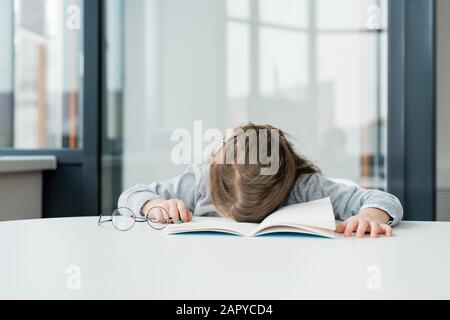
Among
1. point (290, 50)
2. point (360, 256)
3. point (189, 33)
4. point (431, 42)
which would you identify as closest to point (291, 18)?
point (290, 50)

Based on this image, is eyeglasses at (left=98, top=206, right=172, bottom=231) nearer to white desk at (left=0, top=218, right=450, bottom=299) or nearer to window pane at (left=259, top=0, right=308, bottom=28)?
white desk at (left=0, top=218, right=450, bottom=299)

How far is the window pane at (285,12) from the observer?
1851 mm

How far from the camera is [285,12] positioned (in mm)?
1863

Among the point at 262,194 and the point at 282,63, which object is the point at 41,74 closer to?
the point at 282,63

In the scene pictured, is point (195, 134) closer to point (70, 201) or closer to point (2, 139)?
point (70, 201)

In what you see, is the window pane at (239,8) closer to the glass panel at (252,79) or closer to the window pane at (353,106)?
the glass panel at (252,79)

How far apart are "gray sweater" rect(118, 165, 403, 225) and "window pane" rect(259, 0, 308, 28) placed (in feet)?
2.54

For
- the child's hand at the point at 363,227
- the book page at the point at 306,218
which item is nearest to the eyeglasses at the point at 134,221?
the book page at the point at 306,218

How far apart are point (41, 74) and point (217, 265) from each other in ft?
5.19

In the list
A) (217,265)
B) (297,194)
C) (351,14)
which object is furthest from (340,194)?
(351,14)

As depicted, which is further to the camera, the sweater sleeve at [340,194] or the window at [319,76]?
the window at [319,76]

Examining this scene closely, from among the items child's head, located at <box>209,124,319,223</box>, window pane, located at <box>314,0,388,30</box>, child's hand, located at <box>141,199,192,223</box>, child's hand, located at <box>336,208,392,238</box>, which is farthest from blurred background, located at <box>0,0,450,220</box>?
child's hand, located at <box>336,208,392,238</box>

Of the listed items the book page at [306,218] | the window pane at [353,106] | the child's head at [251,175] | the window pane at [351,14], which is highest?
the window pane at [351,14]

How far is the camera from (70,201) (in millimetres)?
1897
